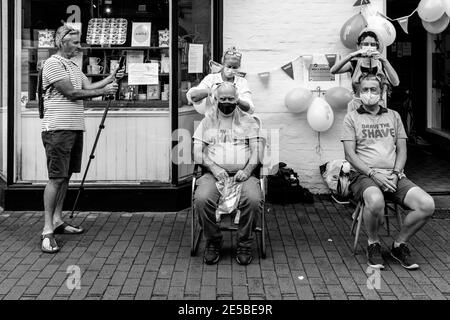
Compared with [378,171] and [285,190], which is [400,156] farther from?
[285,190]

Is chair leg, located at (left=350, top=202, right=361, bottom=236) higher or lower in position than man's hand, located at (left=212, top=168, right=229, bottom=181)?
lower

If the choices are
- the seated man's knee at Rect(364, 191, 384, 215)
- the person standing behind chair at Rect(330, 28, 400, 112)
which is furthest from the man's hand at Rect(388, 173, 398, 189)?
the person standing behind chair at Rect(330, 28, 400, 112)

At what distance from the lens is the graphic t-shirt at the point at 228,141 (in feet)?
18.7

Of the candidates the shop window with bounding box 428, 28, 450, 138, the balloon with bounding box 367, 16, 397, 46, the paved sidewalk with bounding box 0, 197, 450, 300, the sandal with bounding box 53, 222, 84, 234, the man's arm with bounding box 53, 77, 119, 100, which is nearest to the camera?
the paved sidewalk with bounding box 0, 197, 450, 300

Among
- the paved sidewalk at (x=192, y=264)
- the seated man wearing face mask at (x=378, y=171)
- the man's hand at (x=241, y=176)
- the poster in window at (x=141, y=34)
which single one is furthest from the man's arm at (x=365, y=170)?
the poster in window at (x=141, y=34)

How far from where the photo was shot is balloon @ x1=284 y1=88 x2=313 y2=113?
765 centimetres

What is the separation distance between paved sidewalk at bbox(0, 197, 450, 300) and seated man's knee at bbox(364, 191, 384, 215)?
0.48m

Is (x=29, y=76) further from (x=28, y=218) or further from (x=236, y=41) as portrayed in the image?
(x=236, y=41)

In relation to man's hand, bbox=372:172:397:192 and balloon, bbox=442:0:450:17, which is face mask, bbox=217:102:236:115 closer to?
man's hand, bbox=372:172:397:192

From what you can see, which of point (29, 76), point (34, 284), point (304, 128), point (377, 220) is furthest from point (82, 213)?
point (377, 220)

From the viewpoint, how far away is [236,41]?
25.7ft

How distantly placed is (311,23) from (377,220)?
3281 millimetres

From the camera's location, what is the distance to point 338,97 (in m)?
7.65
